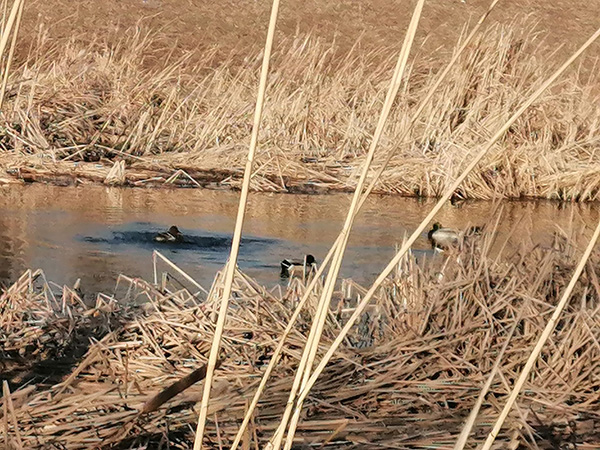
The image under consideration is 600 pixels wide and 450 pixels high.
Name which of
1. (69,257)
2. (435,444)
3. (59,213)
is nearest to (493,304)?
(435,444)

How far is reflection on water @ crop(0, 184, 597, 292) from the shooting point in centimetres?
632

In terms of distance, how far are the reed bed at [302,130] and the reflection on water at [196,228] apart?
41cm

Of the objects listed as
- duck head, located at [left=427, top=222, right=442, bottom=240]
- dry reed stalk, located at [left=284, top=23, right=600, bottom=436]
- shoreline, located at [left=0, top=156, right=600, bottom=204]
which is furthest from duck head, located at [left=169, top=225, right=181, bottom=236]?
dry reed stalk, located at [left=284, top=23, right=600, bottom=436]

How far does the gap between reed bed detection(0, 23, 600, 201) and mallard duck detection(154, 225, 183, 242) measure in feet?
8.07

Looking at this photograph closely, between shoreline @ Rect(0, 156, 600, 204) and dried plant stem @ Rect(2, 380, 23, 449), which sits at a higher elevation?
dried plant stem @ Rect(2, 380, 23, 449)

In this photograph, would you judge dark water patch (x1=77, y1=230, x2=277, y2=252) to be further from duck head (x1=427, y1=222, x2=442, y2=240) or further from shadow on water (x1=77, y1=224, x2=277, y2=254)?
duck head (x1=427, y1=222, x2=442, y2=240)

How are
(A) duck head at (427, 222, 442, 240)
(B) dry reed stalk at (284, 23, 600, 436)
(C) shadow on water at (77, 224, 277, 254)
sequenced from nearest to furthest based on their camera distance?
(B) dry reed stalk at (284, 23, 600, 436) → (C) shadow on water at (77, 224, 277, 254) → (A) duck head at (427, 222, 442, 240)

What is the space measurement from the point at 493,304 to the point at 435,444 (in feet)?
2.92

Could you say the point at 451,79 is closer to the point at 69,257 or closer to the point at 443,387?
the point at 69,257

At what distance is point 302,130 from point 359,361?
7776mm

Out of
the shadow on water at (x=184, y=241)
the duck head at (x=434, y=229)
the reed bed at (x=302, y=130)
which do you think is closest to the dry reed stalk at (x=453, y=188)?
the shadow on water at (x=184, y=241)

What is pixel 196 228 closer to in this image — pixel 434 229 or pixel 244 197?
pixel 434 229

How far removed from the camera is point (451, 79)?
11.3 metres

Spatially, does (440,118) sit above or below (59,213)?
above
